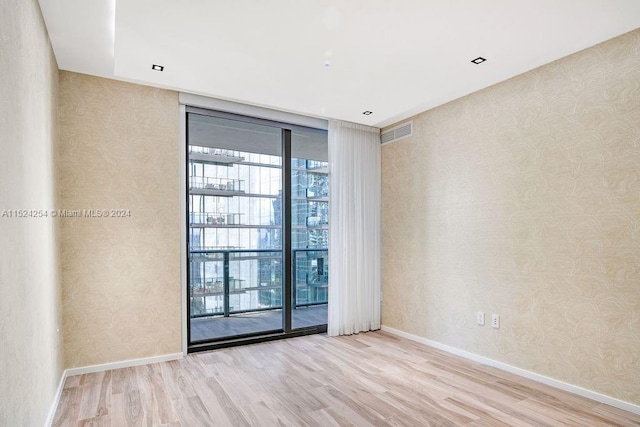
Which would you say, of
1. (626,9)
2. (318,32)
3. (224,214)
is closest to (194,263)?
(224,214)

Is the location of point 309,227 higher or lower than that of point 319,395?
higher

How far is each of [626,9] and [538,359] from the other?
254 centimetres

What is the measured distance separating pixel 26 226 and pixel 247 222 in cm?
322

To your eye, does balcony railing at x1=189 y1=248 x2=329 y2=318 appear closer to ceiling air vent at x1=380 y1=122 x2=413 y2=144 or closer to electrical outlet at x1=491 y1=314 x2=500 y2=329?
ceiling air vent at x1=380 y1=122 x2=413 y2=144

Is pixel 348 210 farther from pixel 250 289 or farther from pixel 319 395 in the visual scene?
pixel 319 395

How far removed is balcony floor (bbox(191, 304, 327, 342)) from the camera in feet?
14.4

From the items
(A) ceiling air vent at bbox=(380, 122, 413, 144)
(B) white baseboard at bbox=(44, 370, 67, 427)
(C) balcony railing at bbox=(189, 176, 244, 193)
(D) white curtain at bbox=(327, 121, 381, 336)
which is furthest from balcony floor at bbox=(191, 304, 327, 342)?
(A) ceiling air vent at bbox=(380, 122, 413, 144)

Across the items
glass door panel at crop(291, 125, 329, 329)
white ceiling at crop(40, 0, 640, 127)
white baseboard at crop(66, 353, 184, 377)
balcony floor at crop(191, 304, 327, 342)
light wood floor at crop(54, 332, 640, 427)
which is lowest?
light wood floor at crop(54, 332, 640, 427)

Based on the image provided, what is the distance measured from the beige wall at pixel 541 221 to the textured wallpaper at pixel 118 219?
8.67 feet

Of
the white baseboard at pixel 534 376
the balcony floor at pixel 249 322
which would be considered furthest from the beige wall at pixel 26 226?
the white baseboard at pixel 534 376

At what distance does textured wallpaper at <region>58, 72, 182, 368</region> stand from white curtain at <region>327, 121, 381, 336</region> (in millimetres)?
1759

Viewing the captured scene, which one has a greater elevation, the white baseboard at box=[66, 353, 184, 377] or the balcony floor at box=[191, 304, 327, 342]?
the white baseboard at box=[66, 353, 184, 377]

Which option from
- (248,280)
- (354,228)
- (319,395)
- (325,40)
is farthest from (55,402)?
(354,228)

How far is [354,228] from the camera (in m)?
4.54
